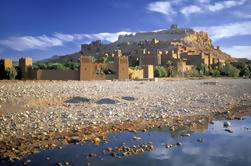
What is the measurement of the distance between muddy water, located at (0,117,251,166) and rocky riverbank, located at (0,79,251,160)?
0.57 meters

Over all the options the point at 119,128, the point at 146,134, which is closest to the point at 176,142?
the point at 146,134

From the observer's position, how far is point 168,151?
10.8m

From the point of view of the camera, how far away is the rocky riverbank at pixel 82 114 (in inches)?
444

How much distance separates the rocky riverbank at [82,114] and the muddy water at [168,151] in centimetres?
57

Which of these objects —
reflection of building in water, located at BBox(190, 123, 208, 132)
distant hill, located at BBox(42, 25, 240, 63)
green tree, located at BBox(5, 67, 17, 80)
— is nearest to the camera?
reflection of building in water, located at BBox(190, 123, 208, 132)

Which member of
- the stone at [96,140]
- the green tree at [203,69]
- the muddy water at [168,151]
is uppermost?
the green tree at [203,69]

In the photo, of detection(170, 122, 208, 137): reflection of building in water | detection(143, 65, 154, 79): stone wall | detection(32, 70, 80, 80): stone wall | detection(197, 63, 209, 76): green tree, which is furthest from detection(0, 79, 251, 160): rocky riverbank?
detection(197, 63, 209, 76): green tree

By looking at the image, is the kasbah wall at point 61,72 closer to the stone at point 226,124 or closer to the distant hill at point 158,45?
the stone at point 226,124

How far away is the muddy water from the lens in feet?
31.0

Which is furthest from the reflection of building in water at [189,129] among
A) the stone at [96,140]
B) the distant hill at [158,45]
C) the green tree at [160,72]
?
the distant hill at [158,45]

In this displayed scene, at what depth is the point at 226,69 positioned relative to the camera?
2603 inches

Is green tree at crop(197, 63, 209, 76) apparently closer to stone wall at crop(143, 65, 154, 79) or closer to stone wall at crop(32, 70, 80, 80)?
stone wall at crop(143, 65, 154, 79)

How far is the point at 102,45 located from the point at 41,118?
9463 centimetres

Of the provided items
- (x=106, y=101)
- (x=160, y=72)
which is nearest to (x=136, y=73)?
(x=160, y=72)
